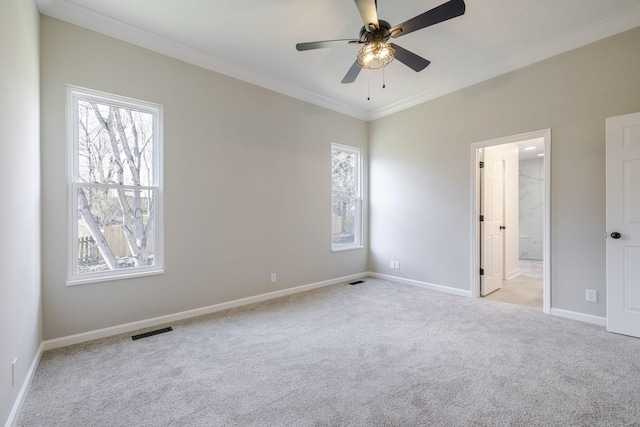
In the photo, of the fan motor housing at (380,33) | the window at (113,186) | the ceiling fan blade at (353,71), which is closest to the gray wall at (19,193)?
the window at (113,186)

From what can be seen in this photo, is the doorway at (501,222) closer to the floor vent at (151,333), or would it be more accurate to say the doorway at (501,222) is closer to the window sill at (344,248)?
the window sill at (344,248)

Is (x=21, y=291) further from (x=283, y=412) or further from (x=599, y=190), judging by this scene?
(x=599, y=190)

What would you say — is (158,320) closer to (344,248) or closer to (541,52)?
(344,248)

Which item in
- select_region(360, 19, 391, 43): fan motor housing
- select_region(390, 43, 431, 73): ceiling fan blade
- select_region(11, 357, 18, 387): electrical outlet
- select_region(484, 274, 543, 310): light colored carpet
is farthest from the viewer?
select_region(484, 274, 543, 310): light colored carpet

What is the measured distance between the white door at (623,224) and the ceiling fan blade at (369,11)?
2595 millimetres

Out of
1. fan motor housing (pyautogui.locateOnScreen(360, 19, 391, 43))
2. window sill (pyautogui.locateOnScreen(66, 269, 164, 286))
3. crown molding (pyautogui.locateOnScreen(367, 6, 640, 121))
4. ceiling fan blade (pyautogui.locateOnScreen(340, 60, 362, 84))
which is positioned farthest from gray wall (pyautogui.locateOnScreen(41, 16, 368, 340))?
fan motor housing (pyautogui.locateOnScreen(360, 19, 391, 43))

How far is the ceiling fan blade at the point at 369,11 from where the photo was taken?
1984 millimetres

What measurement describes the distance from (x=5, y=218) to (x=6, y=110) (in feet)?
1.98

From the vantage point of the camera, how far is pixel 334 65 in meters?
3.61

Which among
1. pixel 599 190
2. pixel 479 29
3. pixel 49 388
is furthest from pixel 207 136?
pixel 599 190

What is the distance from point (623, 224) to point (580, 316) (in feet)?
3.55

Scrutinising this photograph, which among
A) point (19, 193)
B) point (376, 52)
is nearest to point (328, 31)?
point (376, 52)

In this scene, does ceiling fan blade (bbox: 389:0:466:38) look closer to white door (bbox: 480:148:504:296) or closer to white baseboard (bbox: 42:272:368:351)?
white door (bbox: 480:148:504:296)

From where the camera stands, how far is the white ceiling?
259 centimetres
